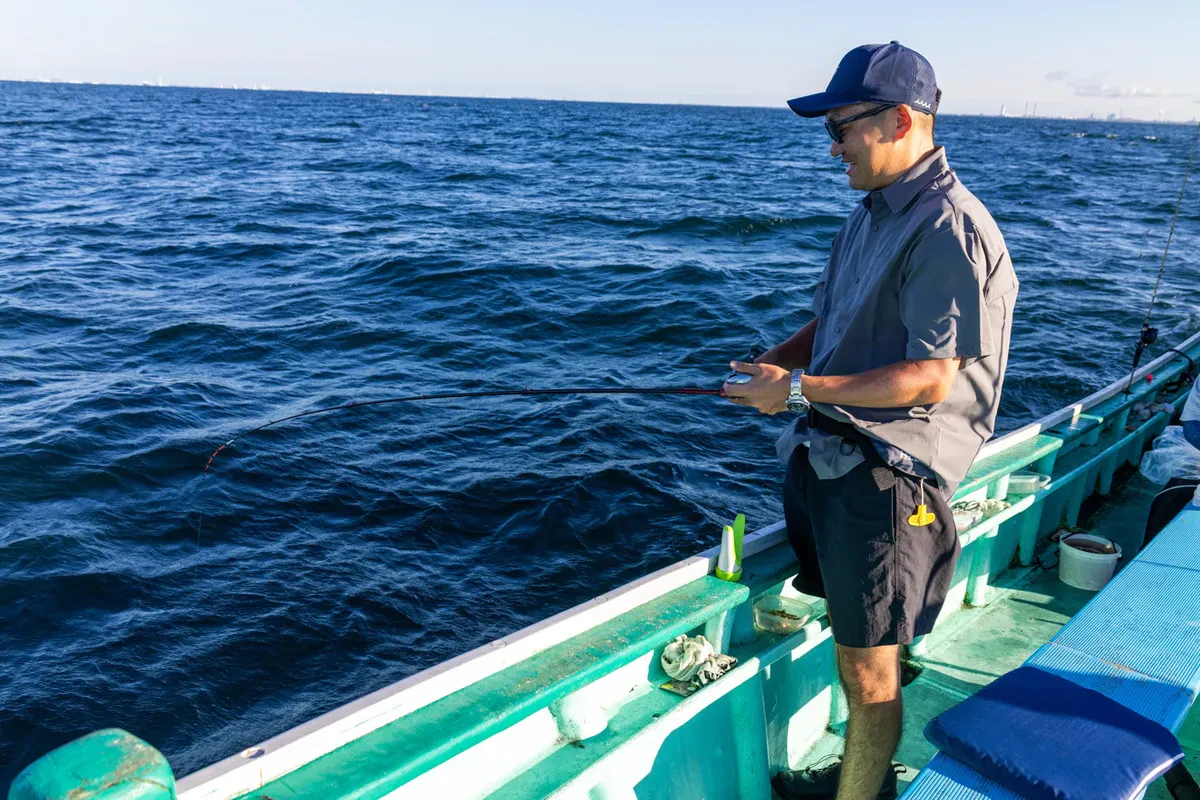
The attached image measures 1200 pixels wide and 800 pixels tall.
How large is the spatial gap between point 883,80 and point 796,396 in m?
0.69

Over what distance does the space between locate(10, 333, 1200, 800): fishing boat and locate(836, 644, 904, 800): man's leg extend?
0.38ft

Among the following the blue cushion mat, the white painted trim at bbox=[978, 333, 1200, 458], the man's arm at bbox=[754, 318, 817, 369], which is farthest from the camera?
the white painted trim at bbox=[978, 333, 1200, 458]

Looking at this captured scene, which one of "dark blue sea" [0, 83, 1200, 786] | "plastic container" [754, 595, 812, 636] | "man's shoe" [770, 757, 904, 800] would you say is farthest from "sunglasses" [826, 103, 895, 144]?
"dark blue sea" [0, 83, 1200, 786]

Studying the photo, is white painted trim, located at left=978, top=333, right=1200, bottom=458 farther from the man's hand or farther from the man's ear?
the man's ear

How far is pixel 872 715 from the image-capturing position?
2227 millimetres

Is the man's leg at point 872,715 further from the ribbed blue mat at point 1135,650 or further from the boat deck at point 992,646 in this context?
the boat deck at point 992,646

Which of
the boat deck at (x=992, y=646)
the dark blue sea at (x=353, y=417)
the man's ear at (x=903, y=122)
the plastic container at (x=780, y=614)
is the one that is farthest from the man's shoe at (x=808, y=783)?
the dark blue sea at (x=353, y=417)

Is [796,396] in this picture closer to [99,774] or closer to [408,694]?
[408,694]

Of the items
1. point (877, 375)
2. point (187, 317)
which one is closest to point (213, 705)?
point (877, 375)

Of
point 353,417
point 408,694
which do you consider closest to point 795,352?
point 408,694

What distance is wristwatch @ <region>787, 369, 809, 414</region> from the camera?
2148 millimetres

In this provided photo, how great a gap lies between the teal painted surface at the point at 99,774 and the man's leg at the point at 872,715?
147cm

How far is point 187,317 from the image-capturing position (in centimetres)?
1044

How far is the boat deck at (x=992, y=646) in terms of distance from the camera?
9.36 feet
